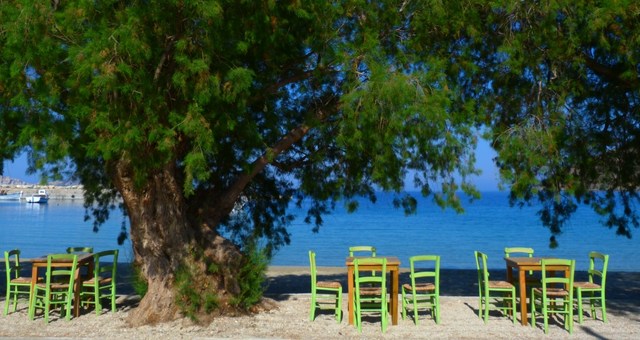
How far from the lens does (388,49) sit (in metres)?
8.79

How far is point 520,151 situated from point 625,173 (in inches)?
115

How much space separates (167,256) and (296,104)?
3.06 meters

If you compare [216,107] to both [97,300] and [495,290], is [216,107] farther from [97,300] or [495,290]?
[495,290]

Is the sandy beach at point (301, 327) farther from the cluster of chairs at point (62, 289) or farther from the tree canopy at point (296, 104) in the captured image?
the tree canopy at point (296, 104)

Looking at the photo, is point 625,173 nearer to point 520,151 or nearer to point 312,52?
point 520,151

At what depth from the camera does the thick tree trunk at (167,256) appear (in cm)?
858

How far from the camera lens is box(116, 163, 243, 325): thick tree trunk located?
8578mm

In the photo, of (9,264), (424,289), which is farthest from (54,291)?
(424,289)

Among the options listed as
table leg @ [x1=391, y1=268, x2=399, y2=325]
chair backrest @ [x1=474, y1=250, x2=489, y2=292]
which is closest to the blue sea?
chair backrest @ [x1=474, y1=250, x2=489, y2=292]

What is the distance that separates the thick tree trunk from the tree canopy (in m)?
0.02

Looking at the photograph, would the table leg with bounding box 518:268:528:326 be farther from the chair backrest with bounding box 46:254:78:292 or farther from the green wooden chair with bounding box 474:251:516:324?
the chair backrest with bounding box 46:254:78:292

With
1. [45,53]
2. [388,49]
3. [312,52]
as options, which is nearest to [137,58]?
[45,53]

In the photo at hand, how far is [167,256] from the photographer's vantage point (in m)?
8.84

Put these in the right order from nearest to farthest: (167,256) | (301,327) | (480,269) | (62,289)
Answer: (301,327)
(167,256)
(62,289)
(480,269)
